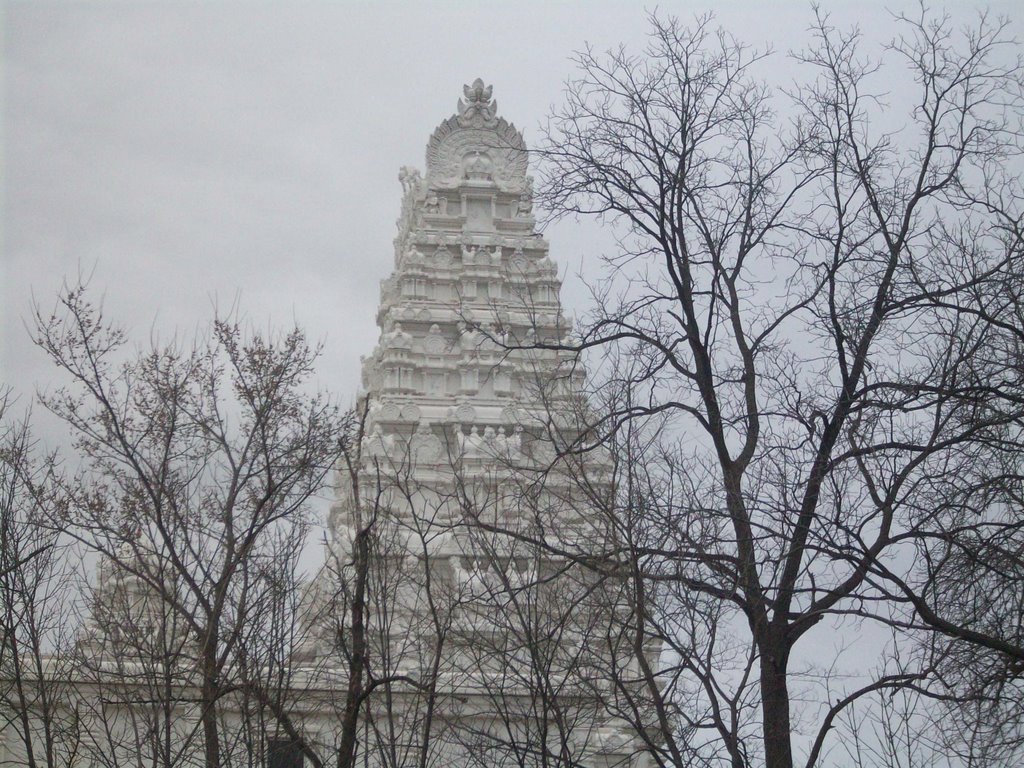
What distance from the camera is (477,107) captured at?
164 ft

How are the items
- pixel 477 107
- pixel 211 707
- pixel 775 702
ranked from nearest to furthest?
1. pixel 775 702
2. pixel 211 707
3. pixel 477 107

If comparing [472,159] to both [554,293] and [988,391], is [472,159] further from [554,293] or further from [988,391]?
[988,391]

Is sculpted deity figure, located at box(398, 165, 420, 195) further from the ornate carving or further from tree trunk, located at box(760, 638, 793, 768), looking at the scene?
tree trunk, located at box(760, 638, 793, 768)

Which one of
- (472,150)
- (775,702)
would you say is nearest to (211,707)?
(775,702)

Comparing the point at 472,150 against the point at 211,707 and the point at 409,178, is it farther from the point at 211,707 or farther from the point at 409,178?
the point at 211,707

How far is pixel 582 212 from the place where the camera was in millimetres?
15375

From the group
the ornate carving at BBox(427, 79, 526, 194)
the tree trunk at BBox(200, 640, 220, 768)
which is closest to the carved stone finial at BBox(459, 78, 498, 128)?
the ornate carving at BBox(427, 79, 526, 194)

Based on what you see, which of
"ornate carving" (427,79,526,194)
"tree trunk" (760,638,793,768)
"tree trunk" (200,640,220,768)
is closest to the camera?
"tree trunk" (760,638,793,768)

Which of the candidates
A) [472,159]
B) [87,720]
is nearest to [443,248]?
[472,159]

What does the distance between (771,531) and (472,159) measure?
39612 mm

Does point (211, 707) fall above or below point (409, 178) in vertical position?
below

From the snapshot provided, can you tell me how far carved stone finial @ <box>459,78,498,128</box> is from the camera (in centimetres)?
5025

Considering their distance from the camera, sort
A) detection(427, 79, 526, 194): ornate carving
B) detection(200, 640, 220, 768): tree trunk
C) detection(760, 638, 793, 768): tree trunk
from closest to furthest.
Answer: detection(760, 638, 793, 768): tree trunk < detection(200, 640, 220, 768): tree trunk < detection(427, 79, 526, 194): ornate carving

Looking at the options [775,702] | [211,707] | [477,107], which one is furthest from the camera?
[477,107]
